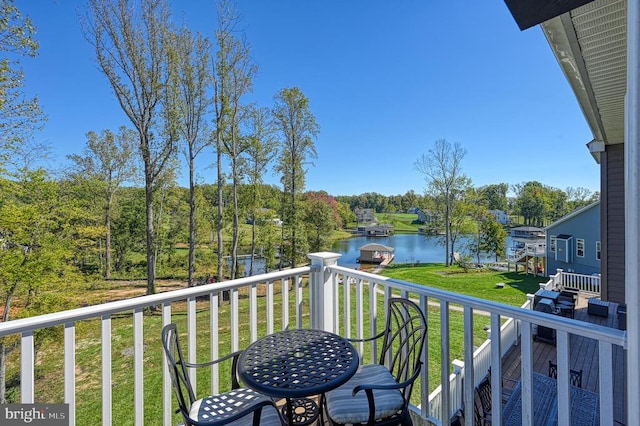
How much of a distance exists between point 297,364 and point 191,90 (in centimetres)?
1212

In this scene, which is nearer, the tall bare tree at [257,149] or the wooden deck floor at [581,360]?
the wooden deck floor at [581,360]

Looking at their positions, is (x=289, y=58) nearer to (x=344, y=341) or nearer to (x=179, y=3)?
(x=179, y=3)

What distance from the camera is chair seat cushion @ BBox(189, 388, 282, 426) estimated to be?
1.45m

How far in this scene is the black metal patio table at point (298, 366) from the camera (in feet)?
4.49

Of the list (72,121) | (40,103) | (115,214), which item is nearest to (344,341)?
(40,103)

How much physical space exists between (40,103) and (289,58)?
7.27m

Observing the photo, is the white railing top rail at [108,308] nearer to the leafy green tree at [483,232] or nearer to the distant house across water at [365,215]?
the leafy green tree at [483,232]

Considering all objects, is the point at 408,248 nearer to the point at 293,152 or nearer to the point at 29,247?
the point at 293,152

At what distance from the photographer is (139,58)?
30.9 feet

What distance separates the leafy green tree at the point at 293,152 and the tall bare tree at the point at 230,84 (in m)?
2.18

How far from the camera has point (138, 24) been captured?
30.1ft

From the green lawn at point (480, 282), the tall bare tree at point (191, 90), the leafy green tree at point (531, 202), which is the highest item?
the tall bare tree at point (191, 90)

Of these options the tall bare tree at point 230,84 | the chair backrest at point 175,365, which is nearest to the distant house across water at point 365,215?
the tall bare tree at point 230,84

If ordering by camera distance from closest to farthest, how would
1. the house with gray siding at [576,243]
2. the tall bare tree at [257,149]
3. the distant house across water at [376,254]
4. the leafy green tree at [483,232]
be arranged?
the tall bare tree at [257,149], the house with gray siding at [576,243], the leafy green tree at [483,232], the distant house across water at [376,254]
